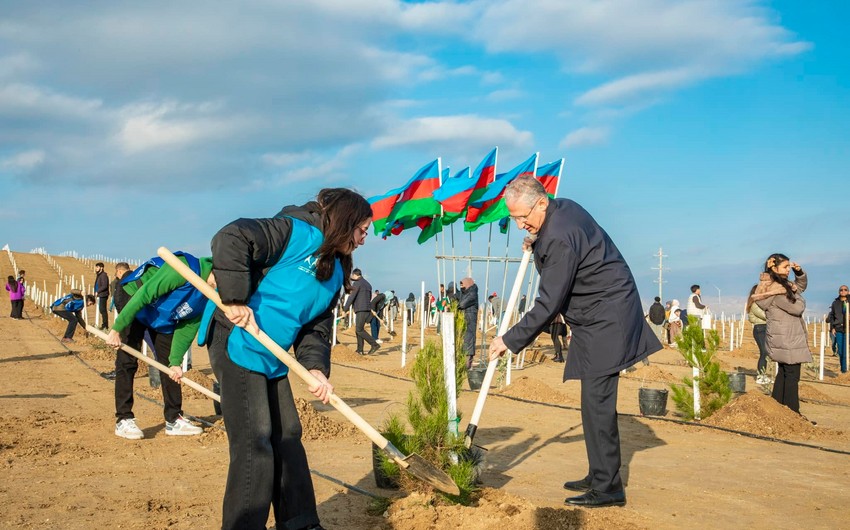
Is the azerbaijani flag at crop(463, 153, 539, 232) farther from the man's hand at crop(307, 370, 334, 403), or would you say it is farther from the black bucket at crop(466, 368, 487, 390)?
the man's hand at crop(307, 370, 334, 403)

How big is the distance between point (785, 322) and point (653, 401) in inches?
71.0

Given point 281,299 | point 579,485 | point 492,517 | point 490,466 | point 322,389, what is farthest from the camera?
point 490,466

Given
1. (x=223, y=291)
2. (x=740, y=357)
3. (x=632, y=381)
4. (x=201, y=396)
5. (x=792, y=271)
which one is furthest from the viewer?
(x=740, y=357)

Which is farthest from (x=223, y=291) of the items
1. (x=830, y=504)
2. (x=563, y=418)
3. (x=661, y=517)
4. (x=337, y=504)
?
(x=563, y=418)

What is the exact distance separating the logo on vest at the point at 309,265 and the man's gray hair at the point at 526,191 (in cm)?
187

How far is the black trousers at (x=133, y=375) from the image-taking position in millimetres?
7344

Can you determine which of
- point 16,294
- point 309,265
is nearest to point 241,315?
point 309,265

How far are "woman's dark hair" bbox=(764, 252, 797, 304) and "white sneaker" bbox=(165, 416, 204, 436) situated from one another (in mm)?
6375

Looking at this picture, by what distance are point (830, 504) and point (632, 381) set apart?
1038cm

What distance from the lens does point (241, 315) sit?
358 centimetres

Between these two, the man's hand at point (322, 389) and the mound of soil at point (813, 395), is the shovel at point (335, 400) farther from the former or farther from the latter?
the mound of soil at point (813, 395)

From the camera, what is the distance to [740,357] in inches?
912

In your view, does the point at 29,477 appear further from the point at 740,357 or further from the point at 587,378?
the point at 740,357

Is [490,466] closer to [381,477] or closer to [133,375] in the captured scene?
[381,477]
